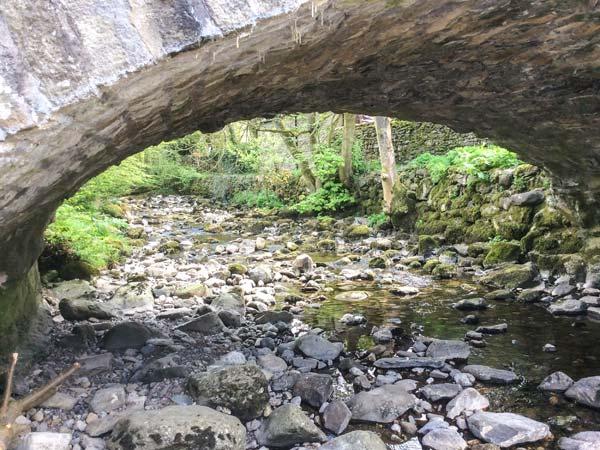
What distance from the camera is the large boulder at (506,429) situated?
2.95 meters

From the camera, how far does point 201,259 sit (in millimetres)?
9789

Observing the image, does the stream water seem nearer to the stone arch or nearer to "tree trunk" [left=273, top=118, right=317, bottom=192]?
the stone arch

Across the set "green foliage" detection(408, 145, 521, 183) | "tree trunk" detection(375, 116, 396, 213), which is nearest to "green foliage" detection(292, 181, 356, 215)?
"tree trunk" detection(375, 116, 396, 213)

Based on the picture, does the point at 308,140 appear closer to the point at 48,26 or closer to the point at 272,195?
the point at 272,195

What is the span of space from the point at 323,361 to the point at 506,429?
68.8 inches

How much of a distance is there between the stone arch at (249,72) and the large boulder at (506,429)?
238cm

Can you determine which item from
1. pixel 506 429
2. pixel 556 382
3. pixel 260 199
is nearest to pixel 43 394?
pixel 506 429

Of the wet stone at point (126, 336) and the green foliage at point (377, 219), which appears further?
the green foliage at point (377, 219)

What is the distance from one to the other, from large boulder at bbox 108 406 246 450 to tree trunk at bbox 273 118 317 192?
1280cm

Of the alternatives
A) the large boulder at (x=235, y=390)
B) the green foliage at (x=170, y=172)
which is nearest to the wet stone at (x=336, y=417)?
the large boulder at (x=235, y=390)

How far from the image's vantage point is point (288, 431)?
300 cm

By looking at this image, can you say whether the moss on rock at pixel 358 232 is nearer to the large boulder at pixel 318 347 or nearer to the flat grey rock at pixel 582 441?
the large boulder at pixel 318 347

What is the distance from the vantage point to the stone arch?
1.78 meters

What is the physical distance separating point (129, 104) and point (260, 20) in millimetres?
700
